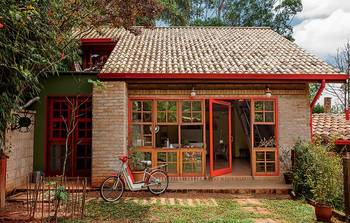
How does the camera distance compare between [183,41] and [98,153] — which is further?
[183,41]

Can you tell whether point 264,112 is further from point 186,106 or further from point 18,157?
point 18,157

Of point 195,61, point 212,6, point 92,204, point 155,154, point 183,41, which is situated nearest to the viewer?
point 92,204

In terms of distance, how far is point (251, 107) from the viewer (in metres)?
9.86

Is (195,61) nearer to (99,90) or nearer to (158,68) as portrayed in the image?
(158,68)

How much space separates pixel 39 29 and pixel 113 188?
13.1ft

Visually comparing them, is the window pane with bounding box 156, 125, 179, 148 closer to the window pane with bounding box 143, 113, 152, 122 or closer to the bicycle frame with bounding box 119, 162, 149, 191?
the window pane with bounding box 143, 113, 152, 122

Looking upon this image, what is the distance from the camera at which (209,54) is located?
1134cm

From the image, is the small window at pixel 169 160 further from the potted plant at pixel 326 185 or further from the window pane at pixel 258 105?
the potted plant at pixel 326 185

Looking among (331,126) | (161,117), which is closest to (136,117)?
(161,117)

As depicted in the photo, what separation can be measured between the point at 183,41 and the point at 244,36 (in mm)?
3009

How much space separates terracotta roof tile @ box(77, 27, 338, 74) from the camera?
964 cm

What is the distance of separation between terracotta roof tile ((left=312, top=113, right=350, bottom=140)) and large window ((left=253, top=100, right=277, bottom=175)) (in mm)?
2466

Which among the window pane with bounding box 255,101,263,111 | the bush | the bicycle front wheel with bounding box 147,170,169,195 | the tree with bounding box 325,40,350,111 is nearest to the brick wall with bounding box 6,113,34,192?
the bicycle front wheel with bounding box 147,170,169,195

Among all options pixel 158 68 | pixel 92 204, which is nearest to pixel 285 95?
pixel 158 68
